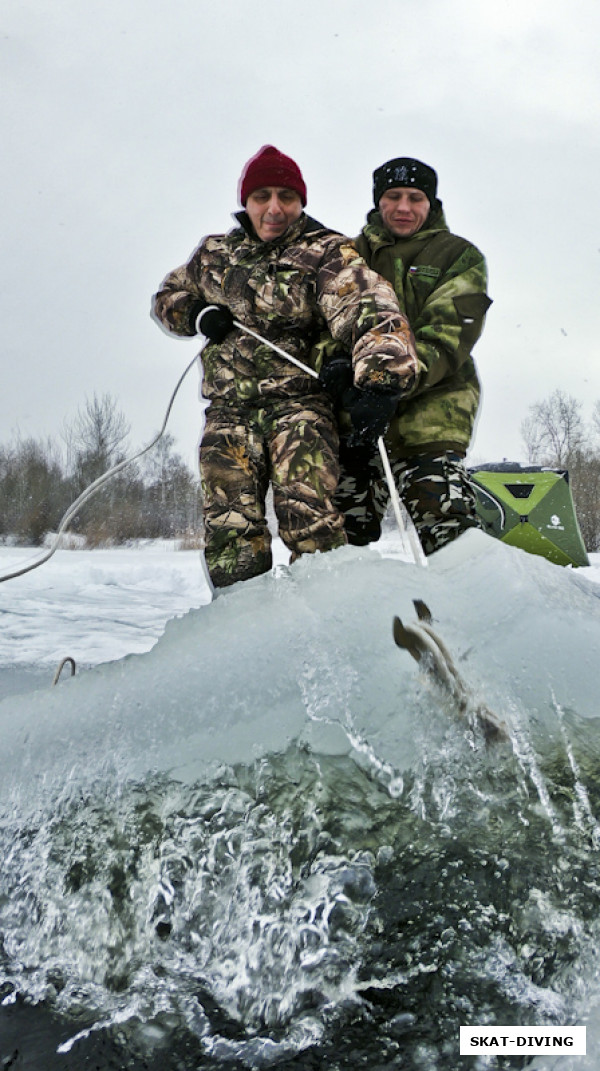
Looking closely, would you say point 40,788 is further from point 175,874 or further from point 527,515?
point 527,515

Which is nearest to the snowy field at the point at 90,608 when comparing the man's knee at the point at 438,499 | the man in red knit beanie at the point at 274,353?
the man's knee at the point at 438,499

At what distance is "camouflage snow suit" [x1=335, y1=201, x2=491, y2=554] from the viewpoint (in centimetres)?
254

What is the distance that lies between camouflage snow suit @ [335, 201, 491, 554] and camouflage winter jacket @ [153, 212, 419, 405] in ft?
1.15

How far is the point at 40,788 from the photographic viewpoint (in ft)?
4.97

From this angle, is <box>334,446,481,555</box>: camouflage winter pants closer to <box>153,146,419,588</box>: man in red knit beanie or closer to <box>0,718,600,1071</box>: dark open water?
<box>153,146,419,588</box>: man in red knit beanie

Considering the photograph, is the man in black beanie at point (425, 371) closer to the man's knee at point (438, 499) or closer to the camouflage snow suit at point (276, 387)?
the man's knee at point (438, 499)

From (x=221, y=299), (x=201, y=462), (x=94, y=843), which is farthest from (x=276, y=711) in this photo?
(x=221, y=299)

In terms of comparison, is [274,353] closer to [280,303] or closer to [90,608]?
[280,303]

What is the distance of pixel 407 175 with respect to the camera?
2.90 metres

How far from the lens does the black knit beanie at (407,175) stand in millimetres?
2906

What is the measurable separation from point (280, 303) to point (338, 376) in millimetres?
348

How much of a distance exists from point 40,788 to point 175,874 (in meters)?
0.38

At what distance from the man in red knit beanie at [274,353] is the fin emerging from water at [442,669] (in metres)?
0.87

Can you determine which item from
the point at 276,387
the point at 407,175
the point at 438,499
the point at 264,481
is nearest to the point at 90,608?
the point at 264,481
